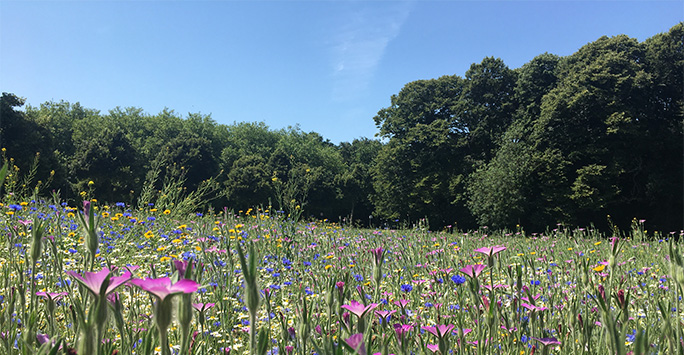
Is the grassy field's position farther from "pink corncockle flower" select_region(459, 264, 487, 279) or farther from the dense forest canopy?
the dense forest canopy

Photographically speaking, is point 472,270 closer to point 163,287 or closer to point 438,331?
point 438,331

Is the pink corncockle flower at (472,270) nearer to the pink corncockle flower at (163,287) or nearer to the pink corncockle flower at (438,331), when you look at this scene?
the pink corncockle flower at (438,331)

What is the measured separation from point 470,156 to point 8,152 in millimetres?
21536

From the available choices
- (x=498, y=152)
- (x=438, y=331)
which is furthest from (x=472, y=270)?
(x=498, y=152)

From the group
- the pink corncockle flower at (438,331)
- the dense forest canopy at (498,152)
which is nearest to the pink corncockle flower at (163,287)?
the pink corncockle flower at (438,331)

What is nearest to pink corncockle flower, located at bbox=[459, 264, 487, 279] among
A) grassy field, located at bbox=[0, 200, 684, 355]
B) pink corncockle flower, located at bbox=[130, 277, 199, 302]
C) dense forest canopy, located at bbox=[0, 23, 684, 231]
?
grassy field, located at bbox=[0, 200, 684, 355]

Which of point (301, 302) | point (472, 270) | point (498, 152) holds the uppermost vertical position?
point (498, 152)

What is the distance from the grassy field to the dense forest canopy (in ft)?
29.5

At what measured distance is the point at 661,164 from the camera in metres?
16.0

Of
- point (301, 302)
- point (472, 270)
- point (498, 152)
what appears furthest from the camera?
point (498, 152)

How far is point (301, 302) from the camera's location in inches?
58.9

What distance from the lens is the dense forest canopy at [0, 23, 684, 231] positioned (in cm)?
1570

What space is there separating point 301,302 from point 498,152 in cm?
1805

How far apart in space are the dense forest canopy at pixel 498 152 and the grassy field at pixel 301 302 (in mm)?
8983
